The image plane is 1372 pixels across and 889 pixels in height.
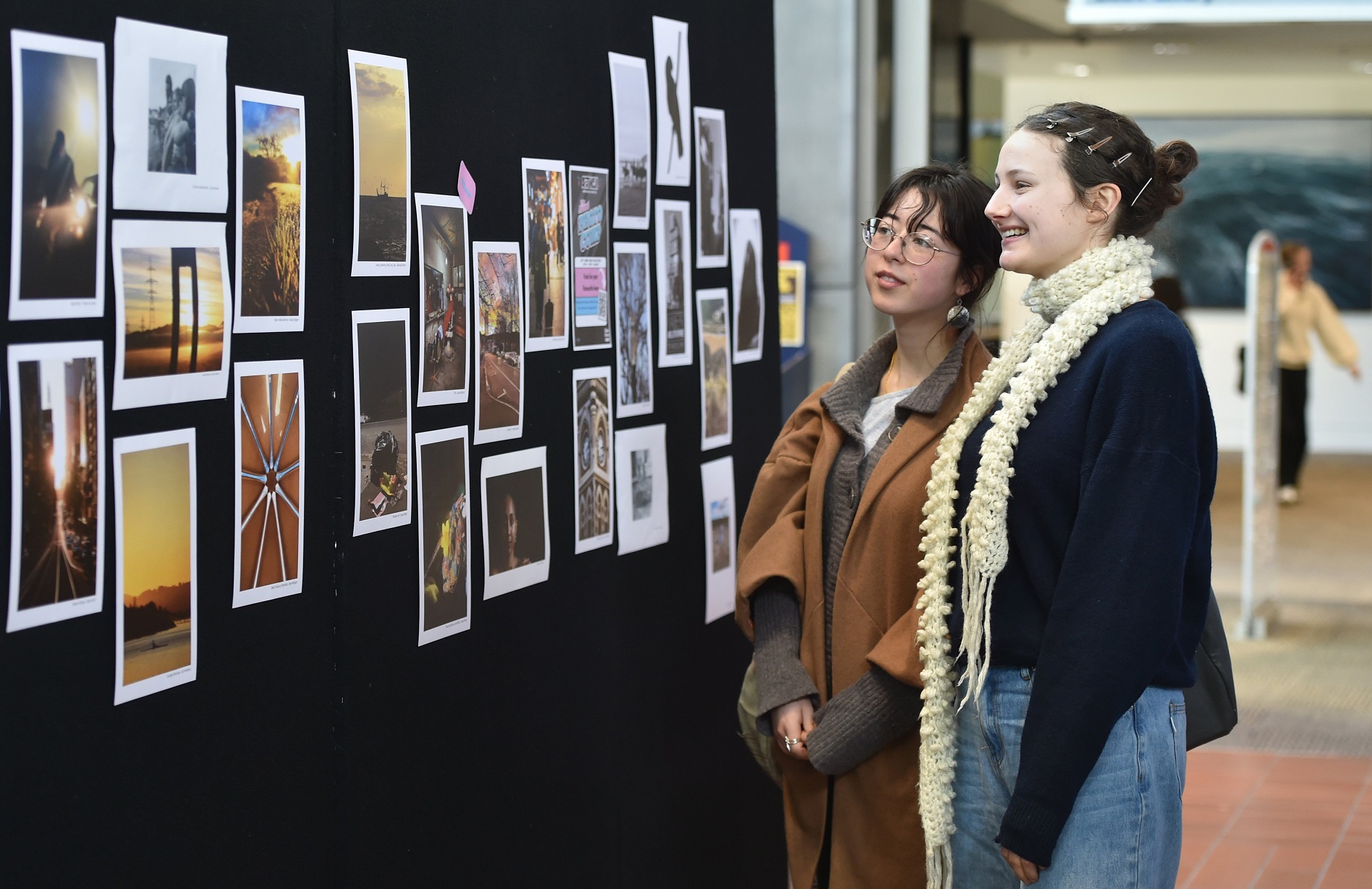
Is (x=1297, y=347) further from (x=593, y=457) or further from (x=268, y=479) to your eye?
(x=268, y=479)

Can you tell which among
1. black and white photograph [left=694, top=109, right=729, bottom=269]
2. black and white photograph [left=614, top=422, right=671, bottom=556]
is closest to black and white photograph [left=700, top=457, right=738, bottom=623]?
black and white photograph [left=614, top=422, right=671, bottom=556]

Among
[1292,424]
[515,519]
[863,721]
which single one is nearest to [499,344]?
[515,519]

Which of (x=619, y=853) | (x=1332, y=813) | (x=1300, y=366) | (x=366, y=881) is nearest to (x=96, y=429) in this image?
(x=366, y=881)

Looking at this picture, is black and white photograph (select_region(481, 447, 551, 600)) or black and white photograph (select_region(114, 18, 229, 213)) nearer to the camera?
black and white photograph (select_region(114, 18, 229, 213))

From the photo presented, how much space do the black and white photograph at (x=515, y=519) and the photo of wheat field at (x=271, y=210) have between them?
517mm

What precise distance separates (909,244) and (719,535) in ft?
3.27

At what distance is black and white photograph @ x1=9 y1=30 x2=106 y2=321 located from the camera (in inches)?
56.6

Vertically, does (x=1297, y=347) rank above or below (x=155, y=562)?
above

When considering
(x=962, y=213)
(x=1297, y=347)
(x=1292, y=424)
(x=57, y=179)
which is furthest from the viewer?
(x=1292, y=424)

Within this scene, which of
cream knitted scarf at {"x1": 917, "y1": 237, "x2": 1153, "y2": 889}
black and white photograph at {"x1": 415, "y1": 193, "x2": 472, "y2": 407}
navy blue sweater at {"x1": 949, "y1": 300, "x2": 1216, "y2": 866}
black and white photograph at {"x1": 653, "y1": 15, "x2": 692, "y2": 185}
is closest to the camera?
navy blue sweater at {"x1": 949, "y1": 300, "x2": 1216, "y2": 866}

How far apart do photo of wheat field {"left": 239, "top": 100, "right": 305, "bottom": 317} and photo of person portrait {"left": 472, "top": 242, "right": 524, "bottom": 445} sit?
40 cm

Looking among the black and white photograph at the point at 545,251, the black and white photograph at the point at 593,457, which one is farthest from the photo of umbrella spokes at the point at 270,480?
the black and white photograph at the point at 593,457

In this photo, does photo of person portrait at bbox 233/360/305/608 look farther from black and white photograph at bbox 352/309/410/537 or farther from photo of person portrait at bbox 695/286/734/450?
photo of person portrait at bbox 695/286/734/450

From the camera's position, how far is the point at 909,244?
7.12 ft
